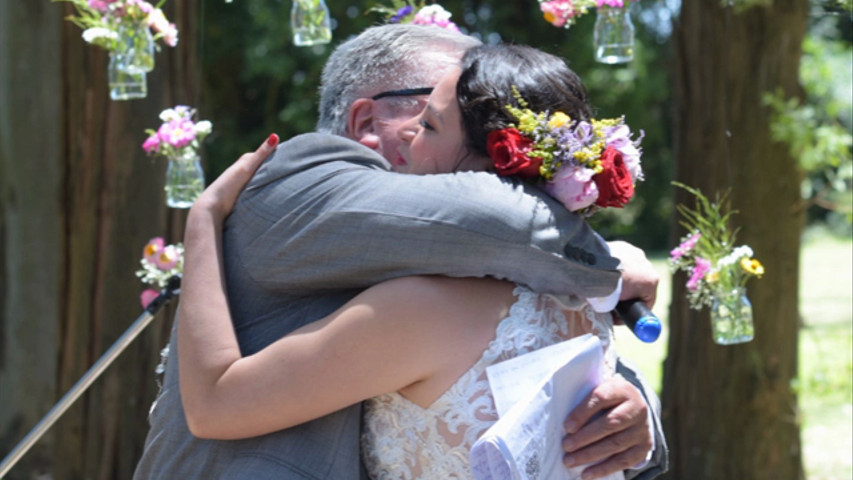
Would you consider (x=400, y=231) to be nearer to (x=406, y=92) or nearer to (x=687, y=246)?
(x=406, y=92)

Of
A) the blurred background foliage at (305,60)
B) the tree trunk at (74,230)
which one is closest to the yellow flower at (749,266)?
the tree trunk at (74,230)

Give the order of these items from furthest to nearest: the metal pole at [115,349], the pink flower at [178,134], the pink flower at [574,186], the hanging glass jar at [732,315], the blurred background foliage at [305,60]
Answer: the blurred background foliage at [305,60] < the pink flower at [178,134] < the hanging glass jar at [732,315] < the metal pole at [115,349] < the pink flower at [574,186]

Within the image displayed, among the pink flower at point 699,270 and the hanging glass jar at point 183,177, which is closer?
the pink flower at point 699,270

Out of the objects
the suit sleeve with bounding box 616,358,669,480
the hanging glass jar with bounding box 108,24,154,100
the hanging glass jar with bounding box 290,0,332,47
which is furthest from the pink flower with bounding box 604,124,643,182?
the hanging glass jar with bounding box 108,24,154,100

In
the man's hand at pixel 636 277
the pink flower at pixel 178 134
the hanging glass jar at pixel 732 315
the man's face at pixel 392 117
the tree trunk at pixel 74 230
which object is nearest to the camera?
the man's hand at pixel 636 277

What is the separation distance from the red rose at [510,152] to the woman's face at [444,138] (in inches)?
3.1

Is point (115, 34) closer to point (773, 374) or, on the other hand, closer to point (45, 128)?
point (45, 128)

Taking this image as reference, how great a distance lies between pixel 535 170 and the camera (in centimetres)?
176

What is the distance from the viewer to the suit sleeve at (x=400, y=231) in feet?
5.36

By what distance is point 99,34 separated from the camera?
9.96 feet

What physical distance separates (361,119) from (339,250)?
643 millimetres

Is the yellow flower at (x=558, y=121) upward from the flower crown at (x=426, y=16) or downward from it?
downward

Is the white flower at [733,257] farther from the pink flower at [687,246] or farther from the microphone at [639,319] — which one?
the microphone at [639,319]

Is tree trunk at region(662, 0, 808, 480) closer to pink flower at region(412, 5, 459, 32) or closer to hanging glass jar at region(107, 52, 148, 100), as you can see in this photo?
pink flower at region(412, 5, 459, 32)
